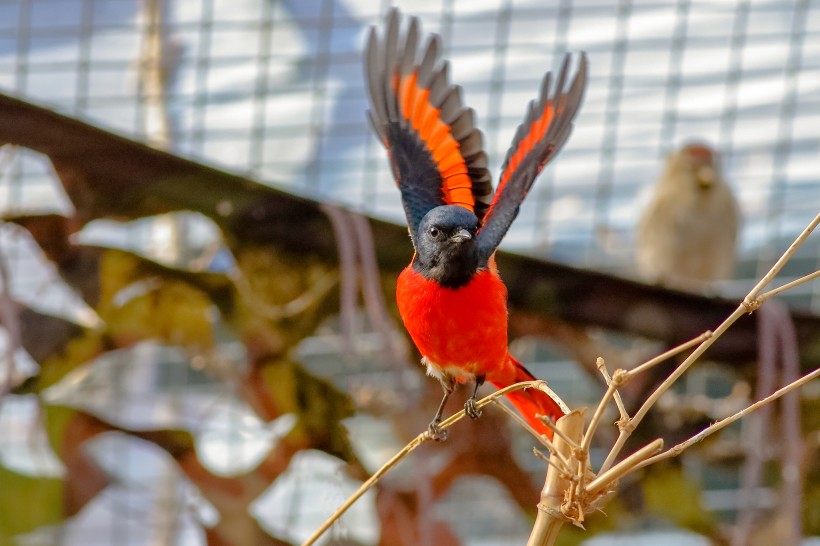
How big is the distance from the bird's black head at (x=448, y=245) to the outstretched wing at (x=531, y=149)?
0.07ft

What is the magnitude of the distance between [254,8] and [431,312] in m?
1.23

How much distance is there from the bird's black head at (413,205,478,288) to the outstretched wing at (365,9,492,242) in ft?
0.10

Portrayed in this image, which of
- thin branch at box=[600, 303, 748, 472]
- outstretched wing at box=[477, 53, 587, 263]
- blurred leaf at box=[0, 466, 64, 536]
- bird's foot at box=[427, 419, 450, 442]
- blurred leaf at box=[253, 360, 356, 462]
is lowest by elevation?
blurred leaf at box=[0, 466, 64, 536]

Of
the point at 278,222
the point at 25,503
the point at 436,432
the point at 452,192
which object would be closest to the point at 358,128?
the point at 278,222

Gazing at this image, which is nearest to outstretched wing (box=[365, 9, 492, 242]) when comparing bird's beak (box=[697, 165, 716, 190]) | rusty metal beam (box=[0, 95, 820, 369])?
rusty metal beam (box=[0, 95, 820, 369])

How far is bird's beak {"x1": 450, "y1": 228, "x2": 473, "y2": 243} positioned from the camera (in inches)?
31.4

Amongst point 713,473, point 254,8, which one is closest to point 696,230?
point 713,473

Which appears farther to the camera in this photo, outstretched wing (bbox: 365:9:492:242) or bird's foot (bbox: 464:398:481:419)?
outstretched wing (bbox: 365:9:492:242)

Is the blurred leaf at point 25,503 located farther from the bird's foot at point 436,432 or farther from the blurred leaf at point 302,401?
the bird's foot at point 436,432

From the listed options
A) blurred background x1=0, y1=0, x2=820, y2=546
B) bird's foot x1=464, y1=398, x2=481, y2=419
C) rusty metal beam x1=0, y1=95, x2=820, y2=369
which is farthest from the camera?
blurred background x1=0, y1=0, x2=820, y2=546

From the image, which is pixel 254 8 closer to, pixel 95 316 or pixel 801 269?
pixel 95 316

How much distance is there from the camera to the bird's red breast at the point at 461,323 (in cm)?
83

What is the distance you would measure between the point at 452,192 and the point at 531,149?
0.09 metres

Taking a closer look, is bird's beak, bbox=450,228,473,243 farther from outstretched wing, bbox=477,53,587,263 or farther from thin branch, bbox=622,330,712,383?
thin branch, bbox=622,330,712,383
